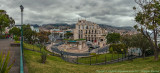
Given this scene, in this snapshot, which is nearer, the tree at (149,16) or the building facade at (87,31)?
the tree at (149,16)

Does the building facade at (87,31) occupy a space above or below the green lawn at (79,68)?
above

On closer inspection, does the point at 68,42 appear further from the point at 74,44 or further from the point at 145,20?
the point at 145,20

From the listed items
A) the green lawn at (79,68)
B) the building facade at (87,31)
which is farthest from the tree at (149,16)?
the building facade at (87,31)

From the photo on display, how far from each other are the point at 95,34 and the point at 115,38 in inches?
1014

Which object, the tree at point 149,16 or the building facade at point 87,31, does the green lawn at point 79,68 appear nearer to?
the tree at point 149,16

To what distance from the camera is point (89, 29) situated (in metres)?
78.1

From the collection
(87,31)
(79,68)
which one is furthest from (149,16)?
(87,31)

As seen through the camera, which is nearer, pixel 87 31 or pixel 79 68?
pixel 79 68

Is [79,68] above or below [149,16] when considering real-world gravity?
below

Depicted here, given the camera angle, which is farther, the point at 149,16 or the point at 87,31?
the point at 87,31

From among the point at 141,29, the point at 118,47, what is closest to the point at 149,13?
the point at 141,29

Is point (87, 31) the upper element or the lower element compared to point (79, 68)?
upper

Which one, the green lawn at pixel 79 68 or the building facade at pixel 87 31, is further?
the building facade at pixel 87 31

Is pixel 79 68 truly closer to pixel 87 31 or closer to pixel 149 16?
pixel 149 16
